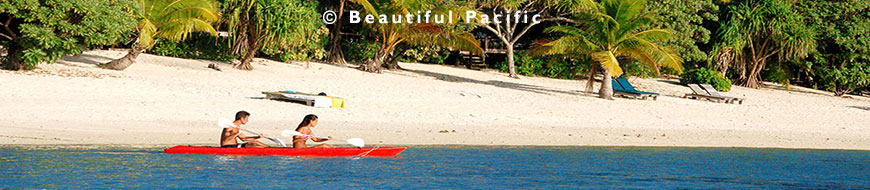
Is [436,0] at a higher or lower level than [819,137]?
higher

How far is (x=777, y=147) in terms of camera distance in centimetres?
1972

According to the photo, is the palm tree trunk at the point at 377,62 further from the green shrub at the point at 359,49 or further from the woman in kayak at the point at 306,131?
the woman in kayak at the point at 306,131

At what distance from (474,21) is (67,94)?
47.1 ft

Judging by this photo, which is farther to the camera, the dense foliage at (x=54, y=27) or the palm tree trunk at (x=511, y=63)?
the palm tree trunk at (x=511, y=63)

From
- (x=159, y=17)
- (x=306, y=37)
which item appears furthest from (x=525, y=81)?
(x=159, y=17)

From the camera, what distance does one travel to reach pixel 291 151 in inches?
629

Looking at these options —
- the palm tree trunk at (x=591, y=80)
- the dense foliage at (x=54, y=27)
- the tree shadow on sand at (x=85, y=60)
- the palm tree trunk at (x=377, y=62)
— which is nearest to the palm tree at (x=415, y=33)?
the palm tree trunk at (x=377, y=62)

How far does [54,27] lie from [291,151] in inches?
462

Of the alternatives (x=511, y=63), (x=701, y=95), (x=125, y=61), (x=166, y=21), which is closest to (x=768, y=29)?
(x=701, y=95)

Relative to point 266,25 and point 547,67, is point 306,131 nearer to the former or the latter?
→ point 266,25

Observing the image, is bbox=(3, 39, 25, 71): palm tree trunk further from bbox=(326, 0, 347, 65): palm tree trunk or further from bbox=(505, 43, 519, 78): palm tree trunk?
bbox=(505, 43, 519, 78): palm tree trunk

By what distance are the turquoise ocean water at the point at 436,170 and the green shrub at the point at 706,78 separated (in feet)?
54.6

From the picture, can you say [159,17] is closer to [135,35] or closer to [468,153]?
[135,35]

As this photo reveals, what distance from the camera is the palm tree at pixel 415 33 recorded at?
32.2 m
